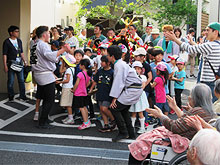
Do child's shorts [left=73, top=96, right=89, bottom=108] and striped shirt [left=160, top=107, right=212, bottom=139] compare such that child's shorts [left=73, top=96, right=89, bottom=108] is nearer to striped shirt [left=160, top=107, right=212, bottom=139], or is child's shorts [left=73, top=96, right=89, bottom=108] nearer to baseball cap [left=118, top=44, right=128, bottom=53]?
baseball cap [left=118, top=44, right=128, bottom=53]

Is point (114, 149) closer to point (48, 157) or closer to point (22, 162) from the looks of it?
point (48, 157)

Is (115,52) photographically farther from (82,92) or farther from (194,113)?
(194,113)

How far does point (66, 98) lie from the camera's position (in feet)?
25.6

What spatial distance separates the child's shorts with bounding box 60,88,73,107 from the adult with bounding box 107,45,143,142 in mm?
1611

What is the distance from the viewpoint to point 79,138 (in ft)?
22.1

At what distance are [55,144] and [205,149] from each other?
13.5ft

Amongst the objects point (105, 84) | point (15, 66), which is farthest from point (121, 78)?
point (15, 66)

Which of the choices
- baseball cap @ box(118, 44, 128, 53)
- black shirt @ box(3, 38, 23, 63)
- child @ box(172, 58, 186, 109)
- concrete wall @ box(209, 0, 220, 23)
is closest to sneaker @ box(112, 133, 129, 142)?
baseball cap @ box(118, 44, 128, 53)

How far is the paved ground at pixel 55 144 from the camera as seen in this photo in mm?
5570

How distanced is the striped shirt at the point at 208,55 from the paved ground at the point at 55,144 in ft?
5.53

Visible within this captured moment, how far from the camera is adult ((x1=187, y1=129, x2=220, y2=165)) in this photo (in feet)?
8.39

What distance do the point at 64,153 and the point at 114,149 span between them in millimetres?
857

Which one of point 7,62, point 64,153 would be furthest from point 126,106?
point 7,62

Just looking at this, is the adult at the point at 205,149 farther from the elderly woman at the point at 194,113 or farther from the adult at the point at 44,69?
the adult at the point at 44,69
